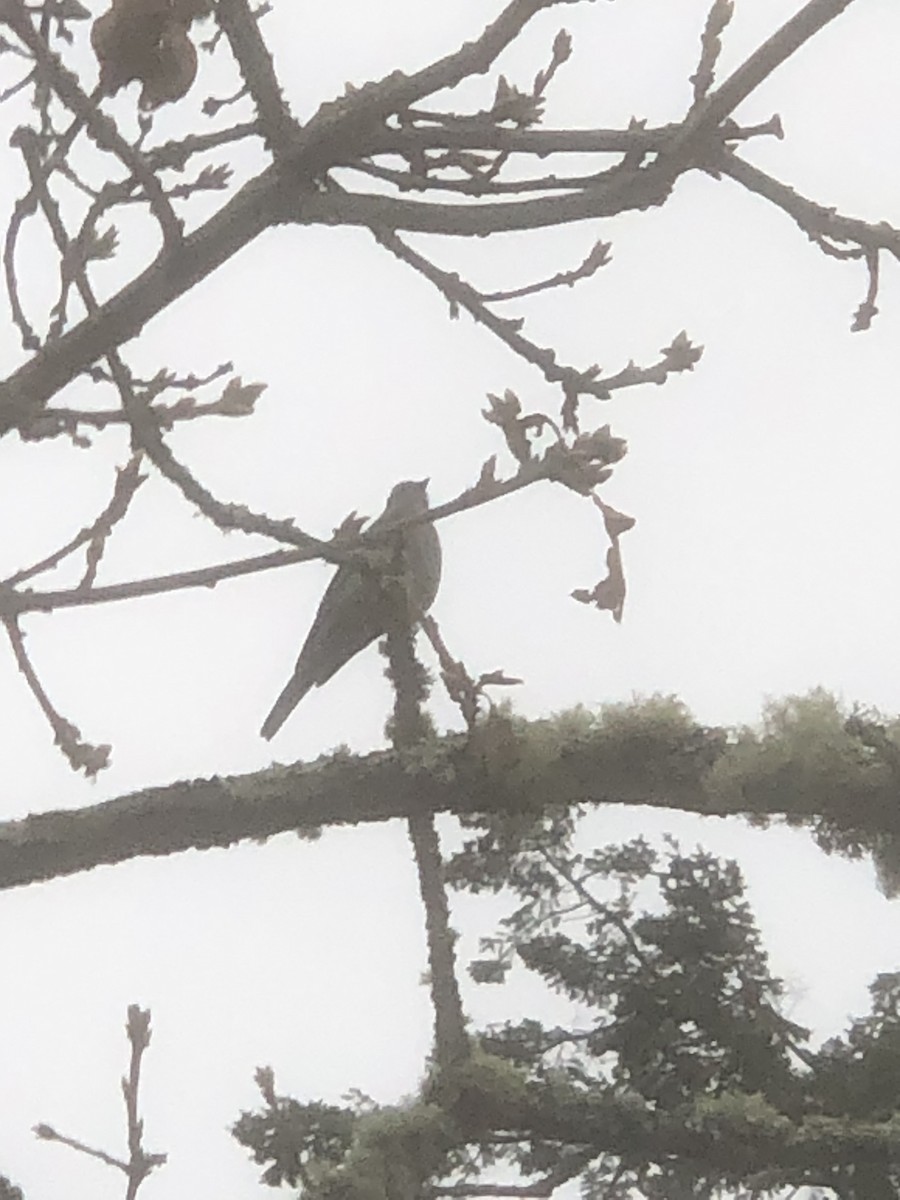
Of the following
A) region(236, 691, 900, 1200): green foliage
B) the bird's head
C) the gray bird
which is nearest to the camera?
region(236, 691, 900, 1200): green foliage

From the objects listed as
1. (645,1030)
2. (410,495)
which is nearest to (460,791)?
(645,1030)

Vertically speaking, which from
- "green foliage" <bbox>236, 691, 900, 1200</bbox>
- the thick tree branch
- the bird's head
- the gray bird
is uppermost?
the bird's head

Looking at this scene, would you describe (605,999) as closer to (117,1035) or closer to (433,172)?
(117,1035)

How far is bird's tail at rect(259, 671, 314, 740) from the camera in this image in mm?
1038

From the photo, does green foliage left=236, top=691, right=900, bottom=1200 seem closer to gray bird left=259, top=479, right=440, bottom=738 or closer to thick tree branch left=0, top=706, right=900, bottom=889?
thick tree branch left=0, top=706, right=900, bottom=889

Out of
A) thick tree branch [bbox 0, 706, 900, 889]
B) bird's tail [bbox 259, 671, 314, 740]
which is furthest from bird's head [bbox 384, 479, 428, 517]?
thick tree branch [bbox 0, 706, 900, 889]

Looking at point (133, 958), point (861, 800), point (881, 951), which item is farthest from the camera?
point (133, 958)

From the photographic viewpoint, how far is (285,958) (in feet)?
3.07

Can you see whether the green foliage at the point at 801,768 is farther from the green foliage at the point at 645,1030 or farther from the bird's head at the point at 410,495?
the bird's head at the point at 410,495

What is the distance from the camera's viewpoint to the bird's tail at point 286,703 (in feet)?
3.41

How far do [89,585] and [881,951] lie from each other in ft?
1.81

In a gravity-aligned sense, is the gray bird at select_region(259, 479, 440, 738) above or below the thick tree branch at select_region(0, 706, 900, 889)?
above

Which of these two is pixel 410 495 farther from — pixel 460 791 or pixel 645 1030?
pixel 645 1030

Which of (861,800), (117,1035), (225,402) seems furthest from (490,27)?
(117,1035)
